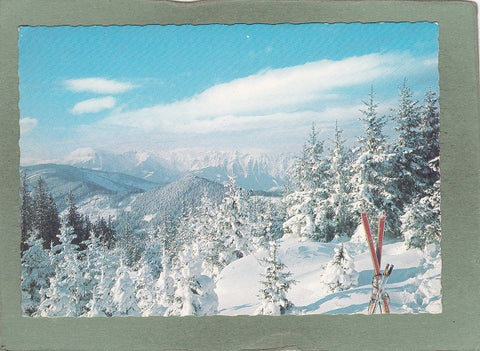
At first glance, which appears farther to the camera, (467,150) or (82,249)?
(82,249)

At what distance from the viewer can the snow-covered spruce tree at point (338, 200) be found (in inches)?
214

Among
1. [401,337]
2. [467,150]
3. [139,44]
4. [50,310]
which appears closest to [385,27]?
[467,150]

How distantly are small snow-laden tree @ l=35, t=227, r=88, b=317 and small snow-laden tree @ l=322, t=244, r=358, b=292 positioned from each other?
11.5ft

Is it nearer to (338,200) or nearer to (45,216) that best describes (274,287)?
(338,200)

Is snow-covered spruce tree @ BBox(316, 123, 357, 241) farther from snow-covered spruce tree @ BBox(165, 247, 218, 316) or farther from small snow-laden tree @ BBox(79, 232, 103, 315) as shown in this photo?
small snow-laden tree @ BBox(79, 232, 103, 315)

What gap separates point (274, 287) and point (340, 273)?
0.92 metres

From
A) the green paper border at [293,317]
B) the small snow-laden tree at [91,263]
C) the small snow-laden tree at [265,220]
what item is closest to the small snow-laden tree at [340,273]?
the green paper border at [293,317]

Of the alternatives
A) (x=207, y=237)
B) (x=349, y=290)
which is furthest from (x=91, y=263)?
(x=349, y=290)

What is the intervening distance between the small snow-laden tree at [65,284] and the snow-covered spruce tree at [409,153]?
470 cm

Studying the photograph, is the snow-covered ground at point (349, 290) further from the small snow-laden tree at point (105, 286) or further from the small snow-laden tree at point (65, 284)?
the small snow-laden tree at point (65, 284)

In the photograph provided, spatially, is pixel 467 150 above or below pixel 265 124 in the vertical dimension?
below

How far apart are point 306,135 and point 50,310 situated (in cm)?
442

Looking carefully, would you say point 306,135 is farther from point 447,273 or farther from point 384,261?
point 447,273

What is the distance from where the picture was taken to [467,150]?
5191 millimetres
